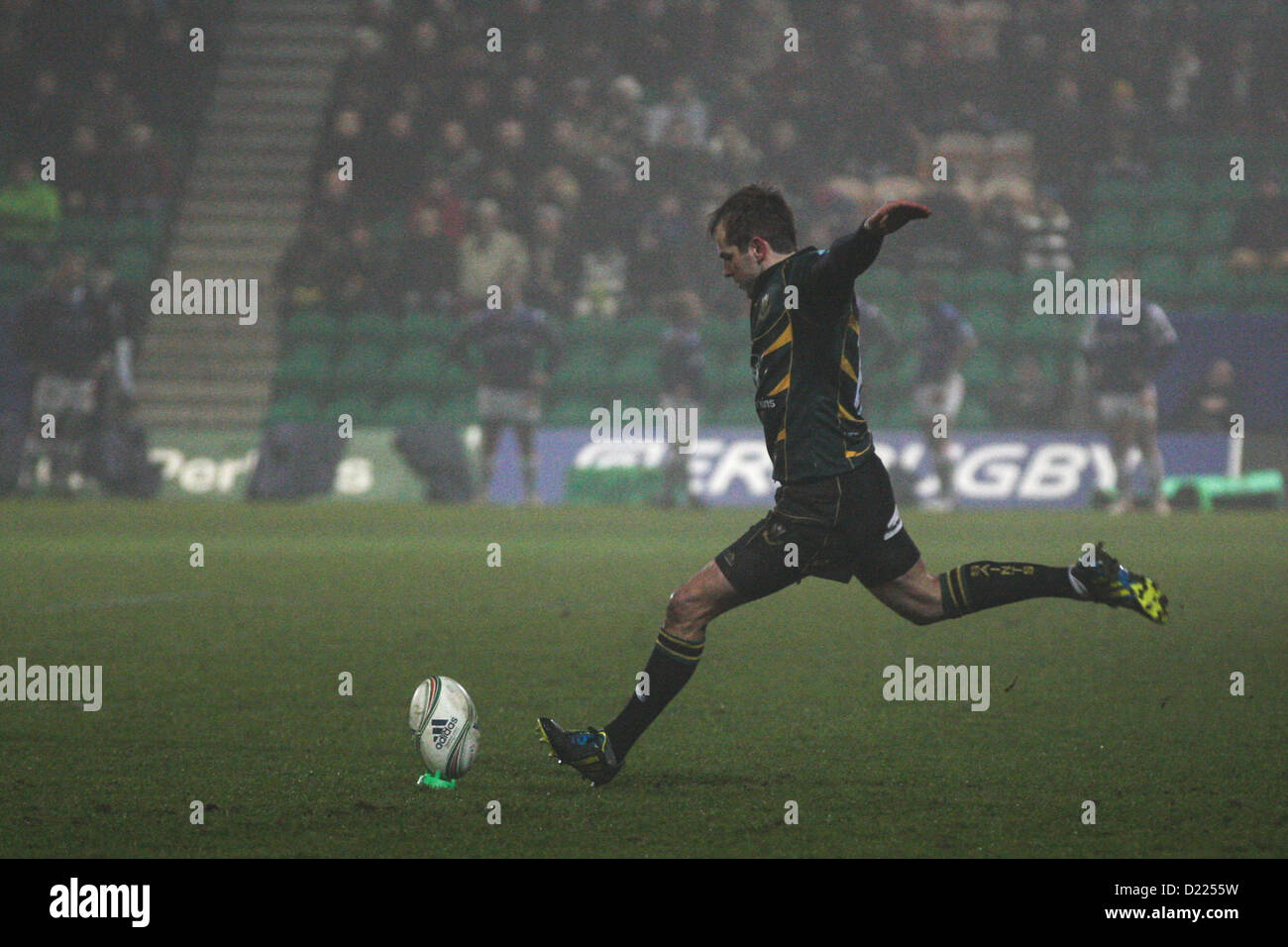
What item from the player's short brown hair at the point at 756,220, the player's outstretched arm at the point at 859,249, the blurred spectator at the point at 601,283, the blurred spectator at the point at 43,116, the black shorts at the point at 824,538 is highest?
the blurred spectator at the point at 43,116

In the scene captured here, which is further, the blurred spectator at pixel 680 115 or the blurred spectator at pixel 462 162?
the blurred spectator at pixel 462 162

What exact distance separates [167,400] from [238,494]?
3175 millimetres

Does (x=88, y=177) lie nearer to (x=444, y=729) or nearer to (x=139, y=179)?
(x=139, y=179)

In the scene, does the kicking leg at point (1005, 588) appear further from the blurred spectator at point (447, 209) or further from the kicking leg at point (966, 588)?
the blurred spectator at point (447, 209)

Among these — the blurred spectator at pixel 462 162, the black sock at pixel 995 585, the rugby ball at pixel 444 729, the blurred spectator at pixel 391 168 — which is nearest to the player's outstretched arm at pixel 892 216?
the black sock at pixel 995 585

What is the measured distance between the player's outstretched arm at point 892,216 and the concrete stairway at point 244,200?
58.0 feet

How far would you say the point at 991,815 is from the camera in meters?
4.60

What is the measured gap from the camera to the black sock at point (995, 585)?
17.8 feet

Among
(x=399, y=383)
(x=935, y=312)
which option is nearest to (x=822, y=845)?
(x=935, y=312)

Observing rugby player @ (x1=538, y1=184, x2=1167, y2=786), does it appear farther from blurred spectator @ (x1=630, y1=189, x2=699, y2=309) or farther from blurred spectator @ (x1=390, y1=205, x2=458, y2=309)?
blurred spectator @ (x1=390, y1=205, x2=458, y2=309)

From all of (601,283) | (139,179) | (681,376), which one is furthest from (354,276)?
(681,376)

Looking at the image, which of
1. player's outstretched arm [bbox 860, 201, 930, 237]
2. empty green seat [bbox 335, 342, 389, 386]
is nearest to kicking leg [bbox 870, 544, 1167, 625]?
player's outstretched arm [bbox 860, 201, 930, 237]

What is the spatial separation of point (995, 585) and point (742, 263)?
1.42 metres

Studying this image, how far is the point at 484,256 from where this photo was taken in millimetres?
21594
